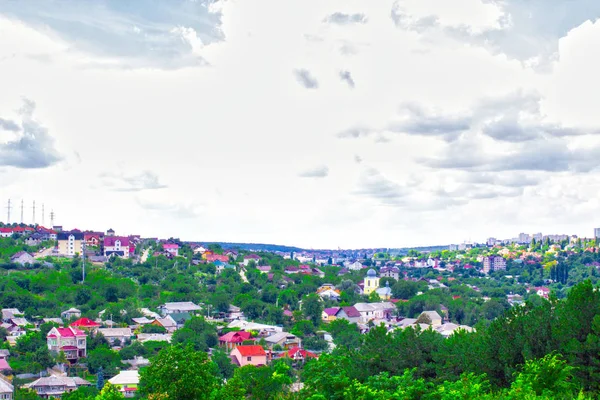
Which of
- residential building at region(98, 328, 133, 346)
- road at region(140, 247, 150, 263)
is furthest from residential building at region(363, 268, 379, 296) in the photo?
residential building at region(98, 328, 133, 346)

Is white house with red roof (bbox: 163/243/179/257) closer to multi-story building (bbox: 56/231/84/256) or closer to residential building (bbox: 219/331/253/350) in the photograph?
multi-story building (bbox: 56/231/84/256)

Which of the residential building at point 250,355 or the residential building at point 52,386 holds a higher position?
the residential building at point 250,355

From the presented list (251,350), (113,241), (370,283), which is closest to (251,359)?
(251,350)

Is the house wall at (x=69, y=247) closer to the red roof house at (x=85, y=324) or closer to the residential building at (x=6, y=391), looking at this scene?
the red roof house at (x=85, y=324)

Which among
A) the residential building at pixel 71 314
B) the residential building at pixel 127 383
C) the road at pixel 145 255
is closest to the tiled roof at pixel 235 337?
the residential building at pixel 71 314

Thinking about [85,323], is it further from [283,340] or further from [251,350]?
[283,340]

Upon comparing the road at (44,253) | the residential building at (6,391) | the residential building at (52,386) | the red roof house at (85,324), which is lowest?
the residential building at (52,386)
